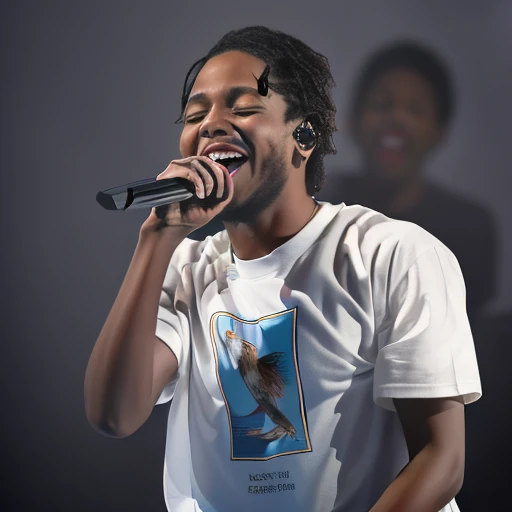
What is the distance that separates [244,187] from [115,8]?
59 centimetres

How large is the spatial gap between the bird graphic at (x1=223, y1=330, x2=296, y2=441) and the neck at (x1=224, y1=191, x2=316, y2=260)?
17cm

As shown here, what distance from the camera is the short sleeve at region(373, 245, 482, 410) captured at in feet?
3.24

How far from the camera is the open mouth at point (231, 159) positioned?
112 centimetres

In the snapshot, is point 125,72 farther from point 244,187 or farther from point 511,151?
point 511,151

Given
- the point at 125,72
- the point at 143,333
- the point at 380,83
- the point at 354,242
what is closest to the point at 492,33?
the point at 380,83

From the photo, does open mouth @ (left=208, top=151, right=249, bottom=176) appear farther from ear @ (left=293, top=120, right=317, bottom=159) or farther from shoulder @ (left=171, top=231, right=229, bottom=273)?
shoulder @ (left=171, top=231, right=229, bottom=273)

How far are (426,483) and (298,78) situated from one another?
70 cm

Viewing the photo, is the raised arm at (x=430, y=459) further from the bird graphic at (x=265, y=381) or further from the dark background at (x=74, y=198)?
the dark background at (x=74, y=198)

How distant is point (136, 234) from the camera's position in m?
1.47

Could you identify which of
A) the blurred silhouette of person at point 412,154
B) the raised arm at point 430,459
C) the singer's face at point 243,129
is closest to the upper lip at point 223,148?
the singer's face at point 243,129

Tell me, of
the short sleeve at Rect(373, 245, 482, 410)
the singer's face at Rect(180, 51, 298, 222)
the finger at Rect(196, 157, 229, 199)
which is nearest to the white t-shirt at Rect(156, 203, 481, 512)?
the short sleeve at Rect(373, 245, 482, 410)

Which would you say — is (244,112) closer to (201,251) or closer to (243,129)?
(243,129)

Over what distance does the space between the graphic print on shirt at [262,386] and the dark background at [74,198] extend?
324 millimetres

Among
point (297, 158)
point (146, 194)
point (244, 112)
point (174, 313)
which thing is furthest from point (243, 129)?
point (174, 313)
